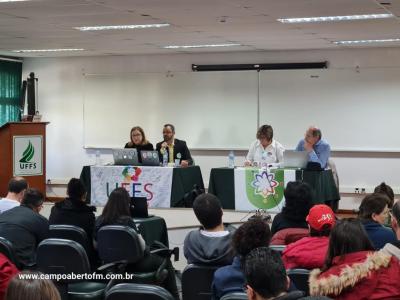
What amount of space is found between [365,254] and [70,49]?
8.45 m

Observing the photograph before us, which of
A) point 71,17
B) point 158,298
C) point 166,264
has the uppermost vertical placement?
point 71,17

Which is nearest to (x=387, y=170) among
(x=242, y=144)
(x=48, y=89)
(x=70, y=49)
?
(x=242, y=144)

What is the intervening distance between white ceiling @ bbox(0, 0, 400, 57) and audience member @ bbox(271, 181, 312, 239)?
7.01 feet

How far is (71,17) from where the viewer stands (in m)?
6.73

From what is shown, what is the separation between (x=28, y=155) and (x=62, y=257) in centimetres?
601

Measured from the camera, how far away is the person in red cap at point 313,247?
329 centimetres

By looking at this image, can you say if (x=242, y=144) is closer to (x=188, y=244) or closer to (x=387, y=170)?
(x=387, y=170)

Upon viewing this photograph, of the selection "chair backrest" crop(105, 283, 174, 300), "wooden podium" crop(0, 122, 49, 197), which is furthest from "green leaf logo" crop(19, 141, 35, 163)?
"chair backrest" crop(105, 283, 174, 300)

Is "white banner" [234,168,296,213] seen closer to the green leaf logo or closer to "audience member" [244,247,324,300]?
the green leaf logo

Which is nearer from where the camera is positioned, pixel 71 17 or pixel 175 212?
pixel 71 17

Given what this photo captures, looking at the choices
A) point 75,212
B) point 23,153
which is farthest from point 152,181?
point 23,153

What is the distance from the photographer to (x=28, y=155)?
31.8ft

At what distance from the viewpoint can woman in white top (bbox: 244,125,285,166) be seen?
7777 millimetres

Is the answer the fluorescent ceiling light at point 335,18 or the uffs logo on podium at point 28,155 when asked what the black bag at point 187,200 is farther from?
the uffs logo on podium at point 28,155
